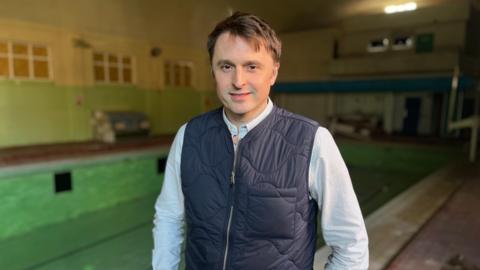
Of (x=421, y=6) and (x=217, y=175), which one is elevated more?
(x=421, y=6)

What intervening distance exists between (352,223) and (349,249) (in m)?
0.07

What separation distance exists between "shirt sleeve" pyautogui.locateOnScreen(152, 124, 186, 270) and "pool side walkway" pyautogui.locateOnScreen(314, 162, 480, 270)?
3.34 feet

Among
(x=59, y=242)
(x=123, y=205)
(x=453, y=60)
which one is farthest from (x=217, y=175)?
(x=453, y=60)

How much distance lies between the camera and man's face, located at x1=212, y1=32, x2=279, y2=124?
85cm

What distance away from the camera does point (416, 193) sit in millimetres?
3453

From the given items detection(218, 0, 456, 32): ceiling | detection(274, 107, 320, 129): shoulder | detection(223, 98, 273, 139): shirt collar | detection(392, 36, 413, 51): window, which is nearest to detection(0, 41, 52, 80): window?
detection(218, 0, 456, 32): ceiling

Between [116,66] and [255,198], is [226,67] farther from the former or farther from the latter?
[116,66]

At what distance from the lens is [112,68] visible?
743cm

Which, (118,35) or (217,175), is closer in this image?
(217,175)

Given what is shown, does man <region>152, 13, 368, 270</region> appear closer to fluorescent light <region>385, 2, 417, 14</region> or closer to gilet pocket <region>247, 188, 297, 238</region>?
gilet pocket <region>247, 188, 297, 238</region>

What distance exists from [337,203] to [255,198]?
0.21 m

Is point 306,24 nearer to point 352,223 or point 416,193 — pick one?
point 416,193

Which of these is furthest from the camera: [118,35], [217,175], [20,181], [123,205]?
[118,35]

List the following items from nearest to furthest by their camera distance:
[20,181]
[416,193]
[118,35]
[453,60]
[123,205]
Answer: [416,193] → [20,181] → [123,205] → [118,35] → [453,60]
